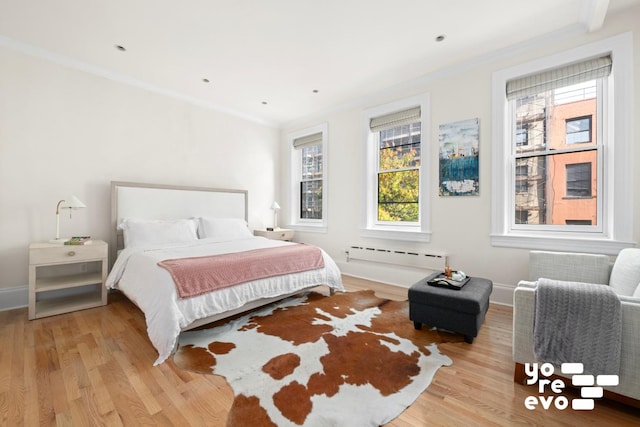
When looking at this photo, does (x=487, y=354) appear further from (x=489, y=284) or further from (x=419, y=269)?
(x=419, y=269)

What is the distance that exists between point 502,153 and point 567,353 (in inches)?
87.3

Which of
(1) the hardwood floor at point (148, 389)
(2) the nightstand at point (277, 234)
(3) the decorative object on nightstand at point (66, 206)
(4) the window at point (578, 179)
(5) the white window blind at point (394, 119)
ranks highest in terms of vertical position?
(5) the white window blind at point (394, 119)

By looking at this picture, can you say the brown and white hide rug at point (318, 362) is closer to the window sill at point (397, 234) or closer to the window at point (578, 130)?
the window sill at point (397, 234)

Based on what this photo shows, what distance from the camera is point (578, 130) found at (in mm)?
2834

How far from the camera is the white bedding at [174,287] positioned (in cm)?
211

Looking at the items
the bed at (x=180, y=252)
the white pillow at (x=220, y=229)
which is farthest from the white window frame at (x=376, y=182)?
the white pillow at (x=220, y=229)

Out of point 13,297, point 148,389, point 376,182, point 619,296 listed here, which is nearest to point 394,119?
point 376,182

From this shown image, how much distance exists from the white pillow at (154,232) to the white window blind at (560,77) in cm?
420

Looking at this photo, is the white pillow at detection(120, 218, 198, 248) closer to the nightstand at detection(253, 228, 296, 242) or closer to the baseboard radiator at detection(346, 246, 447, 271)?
the nightstand at detection(253, 228, 296, 242)

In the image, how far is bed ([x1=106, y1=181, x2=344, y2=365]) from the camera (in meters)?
2.21

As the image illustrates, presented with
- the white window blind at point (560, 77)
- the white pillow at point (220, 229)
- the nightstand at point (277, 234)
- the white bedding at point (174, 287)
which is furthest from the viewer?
the nightstand at point (277, 234)

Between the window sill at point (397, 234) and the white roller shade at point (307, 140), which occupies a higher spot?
the white roller shade at point (307, 140)

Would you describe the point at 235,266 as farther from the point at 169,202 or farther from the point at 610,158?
the point at 610,158

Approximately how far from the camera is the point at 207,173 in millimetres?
4613
